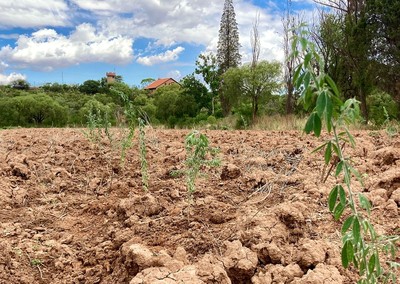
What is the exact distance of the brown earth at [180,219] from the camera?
185 cm

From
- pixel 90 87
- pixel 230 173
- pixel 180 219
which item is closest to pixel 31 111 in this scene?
pixel 90 87

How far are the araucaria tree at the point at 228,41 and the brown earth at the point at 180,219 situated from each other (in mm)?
23347

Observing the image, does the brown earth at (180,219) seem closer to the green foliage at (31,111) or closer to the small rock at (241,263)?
the small rock at (241,263)

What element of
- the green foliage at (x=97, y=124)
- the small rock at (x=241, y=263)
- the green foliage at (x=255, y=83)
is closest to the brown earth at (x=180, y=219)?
the small rock at (x=241, y=263)

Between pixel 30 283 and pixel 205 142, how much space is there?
111 centimetres

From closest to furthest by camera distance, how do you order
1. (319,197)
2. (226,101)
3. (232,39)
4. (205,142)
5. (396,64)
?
(205,142) → (319,197) → (396,64) → (226,101) → (232,39)

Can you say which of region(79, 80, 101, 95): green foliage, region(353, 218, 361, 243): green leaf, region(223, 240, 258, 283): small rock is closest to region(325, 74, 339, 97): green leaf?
region(353, 218, 361, 243): green leaf

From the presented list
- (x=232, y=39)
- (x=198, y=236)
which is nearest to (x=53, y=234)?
(x=198, y=236)

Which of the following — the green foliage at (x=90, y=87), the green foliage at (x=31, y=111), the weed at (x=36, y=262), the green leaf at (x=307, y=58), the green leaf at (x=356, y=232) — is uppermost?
the green foliage at (x=90, y=87)

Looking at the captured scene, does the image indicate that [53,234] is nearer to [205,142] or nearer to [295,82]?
[205,142]

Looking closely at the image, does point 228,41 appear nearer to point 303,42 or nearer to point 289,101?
point 289,101

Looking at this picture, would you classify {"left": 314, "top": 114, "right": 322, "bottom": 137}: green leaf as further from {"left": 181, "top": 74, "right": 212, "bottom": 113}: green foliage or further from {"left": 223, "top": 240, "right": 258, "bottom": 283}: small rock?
{"left": 181, "top": 74, "right": 212, "bottom": 113}: green foliage

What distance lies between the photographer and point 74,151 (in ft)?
13.6

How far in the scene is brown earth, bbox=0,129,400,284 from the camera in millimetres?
1854
